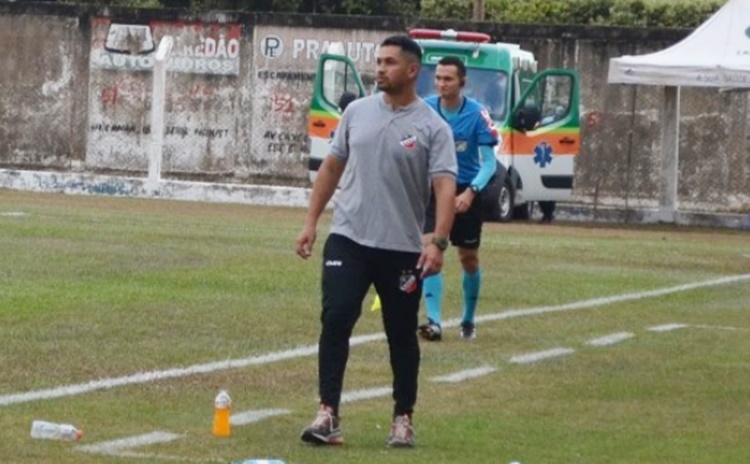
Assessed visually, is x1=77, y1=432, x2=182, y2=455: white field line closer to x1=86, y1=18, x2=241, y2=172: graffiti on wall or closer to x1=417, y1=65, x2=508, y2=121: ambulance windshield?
x1=417, y1=65, x2=508, y2=121: ambulance windshield

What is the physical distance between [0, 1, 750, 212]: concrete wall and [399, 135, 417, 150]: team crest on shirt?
25.6m

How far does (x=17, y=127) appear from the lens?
39000 mm

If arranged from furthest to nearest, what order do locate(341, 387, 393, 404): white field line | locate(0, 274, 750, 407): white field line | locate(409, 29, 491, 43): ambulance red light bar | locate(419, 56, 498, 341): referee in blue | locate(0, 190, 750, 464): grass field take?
locate(409, 29, 491, 43): ambulance red light bar → locate(419, 56, 498, 341): referee in blue → locate(341, 387, 393, 404): white field line → locate(0, 274, 750, 407): white field line → locate(0, 190, 750, 464): grass field

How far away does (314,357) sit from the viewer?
13.1 meters

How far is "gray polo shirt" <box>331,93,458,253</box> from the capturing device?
998cm

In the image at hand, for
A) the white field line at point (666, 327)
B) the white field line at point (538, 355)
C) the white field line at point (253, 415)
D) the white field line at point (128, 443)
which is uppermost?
the white field line at point (128, 443)

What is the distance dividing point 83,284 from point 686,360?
544 cm

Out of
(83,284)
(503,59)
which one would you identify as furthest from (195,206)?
(83,284)

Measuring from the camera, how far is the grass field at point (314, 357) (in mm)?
9961

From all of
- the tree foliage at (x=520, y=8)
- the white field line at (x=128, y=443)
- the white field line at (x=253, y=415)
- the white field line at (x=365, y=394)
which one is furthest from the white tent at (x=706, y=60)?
the white field line at (x=128, y=443)

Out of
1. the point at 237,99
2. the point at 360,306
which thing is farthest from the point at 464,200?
the point at 237,99

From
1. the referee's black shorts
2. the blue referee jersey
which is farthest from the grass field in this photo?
the blue referee jersey

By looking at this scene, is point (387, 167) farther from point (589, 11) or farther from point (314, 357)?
point (589, 11)

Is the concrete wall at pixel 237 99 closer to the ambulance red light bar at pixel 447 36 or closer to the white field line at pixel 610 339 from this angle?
the ambulance red light bar at pixel 447 36
